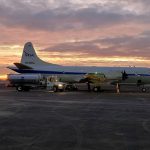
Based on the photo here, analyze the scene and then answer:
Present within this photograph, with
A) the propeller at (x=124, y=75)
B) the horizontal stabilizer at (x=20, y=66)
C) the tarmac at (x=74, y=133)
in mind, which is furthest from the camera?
the horizontal stabilizer at (x=20, y=66)

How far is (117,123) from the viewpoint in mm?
18391

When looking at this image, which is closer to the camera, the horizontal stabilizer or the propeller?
the propeller

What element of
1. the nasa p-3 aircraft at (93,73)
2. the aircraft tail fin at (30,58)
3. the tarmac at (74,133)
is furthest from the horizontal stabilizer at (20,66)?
the tarmac at (74,133)

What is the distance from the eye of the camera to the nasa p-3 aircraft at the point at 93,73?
209 feet

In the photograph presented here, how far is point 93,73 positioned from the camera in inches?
2566

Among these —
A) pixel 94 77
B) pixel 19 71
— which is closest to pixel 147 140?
pixel 94 77

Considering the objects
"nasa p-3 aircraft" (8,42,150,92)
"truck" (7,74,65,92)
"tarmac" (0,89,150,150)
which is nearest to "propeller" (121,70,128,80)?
"nasa p-3 aircraft" (8,42,150,92)

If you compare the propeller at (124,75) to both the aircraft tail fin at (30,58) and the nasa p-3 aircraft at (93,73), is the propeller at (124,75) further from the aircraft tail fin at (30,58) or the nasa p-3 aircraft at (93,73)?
the aircraft tail fin at (30,58)

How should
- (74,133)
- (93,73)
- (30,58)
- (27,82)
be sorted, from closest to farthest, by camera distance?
(74,133) < (27,82) < (93,73) < (30,58)

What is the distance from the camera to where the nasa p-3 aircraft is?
63781 millimetres

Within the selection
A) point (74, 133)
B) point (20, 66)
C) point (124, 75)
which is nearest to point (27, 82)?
point (20, 66)

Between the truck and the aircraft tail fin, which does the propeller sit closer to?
the truck

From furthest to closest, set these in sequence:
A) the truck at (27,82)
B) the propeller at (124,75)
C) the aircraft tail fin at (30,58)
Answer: the aircraft tail fin at (30,58) → the propeller at (124,75) → the truck at (27,82)

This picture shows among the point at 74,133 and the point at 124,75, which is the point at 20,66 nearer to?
the point at 124,75
